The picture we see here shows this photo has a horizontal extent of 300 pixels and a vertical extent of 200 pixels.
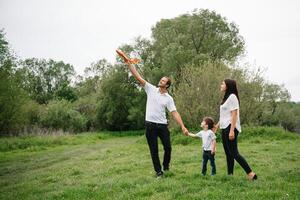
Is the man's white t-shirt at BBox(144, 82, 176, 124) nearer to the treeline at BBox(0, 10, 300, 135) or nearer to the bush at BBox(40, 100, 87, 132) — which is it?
the treeline at BBox(0, 10, 300, 135)

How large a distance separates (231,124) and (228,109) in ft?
1.40

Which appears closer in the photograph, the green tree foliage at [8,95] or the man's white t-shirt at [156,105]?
the man's white t-shirt at [156,105]

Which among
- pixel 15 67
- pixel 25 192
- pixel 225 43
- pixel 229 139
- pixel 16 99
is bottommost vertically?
pixel 25 192

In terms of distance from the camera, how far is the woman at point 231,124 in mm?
7996

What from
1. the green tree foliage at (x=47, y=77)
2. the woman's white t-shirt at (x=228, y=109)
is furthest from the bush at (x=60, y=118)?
the green tree foliage at (x=47, y=77)

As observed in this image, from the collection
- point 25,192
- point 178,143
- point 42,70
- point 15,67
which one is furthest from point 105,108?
point 42,70

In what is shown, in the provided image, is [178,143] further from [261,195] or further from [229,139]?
[261,195]

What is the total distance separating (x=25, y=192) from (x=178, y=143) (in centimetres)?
1363

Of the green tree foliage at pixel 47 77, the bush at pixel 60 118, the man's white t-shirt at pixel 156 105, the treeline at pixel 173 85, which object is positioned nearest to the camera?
the man's white t-shirt at pixel 156 105

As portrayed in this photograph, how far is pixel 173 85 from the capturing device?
2861 centimetres

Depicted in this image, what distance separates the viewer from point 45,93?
91.1m

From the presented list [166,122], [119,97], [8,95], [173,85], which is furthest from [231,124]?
[119,97]

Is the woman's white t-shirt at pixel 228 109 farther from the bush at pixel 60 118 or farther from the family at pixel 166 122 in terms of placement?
the bush at pixel 60 118

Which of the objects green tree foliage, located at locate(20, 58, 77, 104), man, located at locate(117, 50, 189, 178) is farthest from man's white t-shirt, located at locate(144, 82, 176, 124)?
green tree foliage, located at locate(20, 58, 77, 104)
